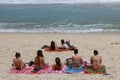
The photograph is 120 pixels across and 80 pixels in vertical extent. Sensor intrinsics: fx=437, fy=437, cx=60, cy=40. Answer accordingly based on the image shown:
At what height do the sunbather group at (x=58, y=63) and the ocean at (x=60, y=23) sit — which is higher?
the ocean at (x=60, y=23)

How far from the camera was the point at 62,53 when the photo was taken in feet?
57.1

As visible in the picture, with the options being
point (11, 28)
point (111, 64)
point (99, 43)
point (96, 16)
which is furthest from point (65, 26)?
point (111, 64)

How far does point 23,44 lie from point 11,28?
776cm

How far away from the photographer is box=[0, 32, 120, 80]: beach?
13.1 metres

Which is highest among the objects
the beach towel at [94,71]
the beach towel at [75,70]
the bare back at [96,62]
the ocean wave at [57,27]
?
the ocean wave at [57,27]

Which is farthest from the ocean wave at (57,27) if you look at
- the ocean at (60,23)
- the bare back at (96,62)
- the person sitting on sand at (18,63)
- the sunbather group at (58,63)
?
the bare back at (96,62)

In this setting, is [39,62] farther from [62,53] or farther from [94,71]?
[62,53]

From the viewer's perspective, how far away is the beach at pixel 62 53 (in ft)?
43.0

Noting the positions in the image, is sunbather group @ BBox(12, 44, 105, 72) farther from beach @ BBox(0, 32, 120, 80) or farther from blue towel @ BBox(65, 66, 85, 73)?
beach @ BBox(0, 32, 120, 80)

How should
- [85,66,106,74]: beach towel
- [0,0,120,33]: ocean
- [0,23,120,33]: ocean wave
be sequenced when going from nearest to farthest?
1. [85,66,106,74]: beach towel
2. [0,23,120,33]: ocean wave
3. [0,0,120,33]: ocean

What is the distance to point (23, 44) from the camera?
20.2m

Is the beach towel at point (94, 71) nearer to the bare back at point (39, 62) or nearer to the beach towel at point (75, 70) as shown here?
the beach towel at point (75, 70)

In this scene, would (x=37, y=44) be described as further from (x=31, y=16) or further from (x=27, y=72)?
(x=31, y=16)

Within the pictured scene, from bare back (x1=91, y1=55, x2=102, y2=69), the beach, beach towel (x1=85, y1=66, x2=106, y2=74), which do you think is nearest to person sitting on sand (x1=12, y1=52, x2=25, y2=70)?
the beach
